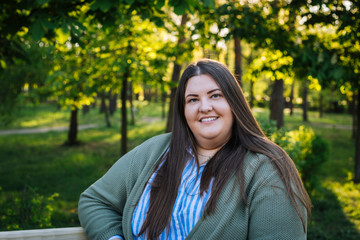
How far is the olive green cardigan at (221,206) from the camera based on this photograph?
1542mm

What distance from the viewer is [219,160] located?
72.3 inches

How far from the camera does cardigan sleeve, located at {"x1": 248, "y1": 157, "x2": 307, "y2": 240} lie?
1524 mm

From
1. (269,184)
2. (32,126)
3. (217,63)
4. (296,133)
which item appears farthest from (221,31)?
(32,126)

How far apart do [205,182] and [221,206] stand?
185mm

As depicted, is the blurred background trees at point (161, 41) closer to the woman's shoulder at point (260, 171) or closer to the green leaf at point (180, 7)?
the green leaf at point (180, 7)

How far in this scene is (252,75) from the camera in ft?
20.6

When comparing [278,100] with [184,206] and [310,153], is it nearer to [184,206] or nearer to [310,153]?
→ [310,153]

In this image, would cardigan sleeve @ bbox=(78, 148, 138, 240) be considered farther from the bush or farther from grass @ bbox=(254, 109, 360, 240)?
the bush

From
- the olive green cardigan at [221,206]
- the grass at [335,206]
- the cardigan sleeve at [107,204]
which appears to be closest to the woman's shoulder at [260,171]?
the olive green cardigan at [221,206]

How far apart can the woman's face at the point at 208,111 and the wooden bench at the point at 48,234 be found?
3.08 ft

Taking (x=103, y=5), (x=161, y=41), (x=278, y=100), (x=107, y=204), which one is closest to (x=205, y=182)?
(x=107, y=204)

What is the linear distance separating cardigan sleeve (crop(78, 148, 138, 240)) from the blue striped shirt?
0.15 m

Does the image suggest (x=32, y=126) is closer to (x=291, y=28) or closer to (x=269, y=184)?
(x=291, y=28)


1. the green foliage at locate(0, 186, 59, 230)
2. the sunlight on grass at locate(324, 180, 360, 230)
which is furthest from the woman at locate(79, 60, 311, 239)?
the sunlight on grass at locate(324, 180, 360, 230)
